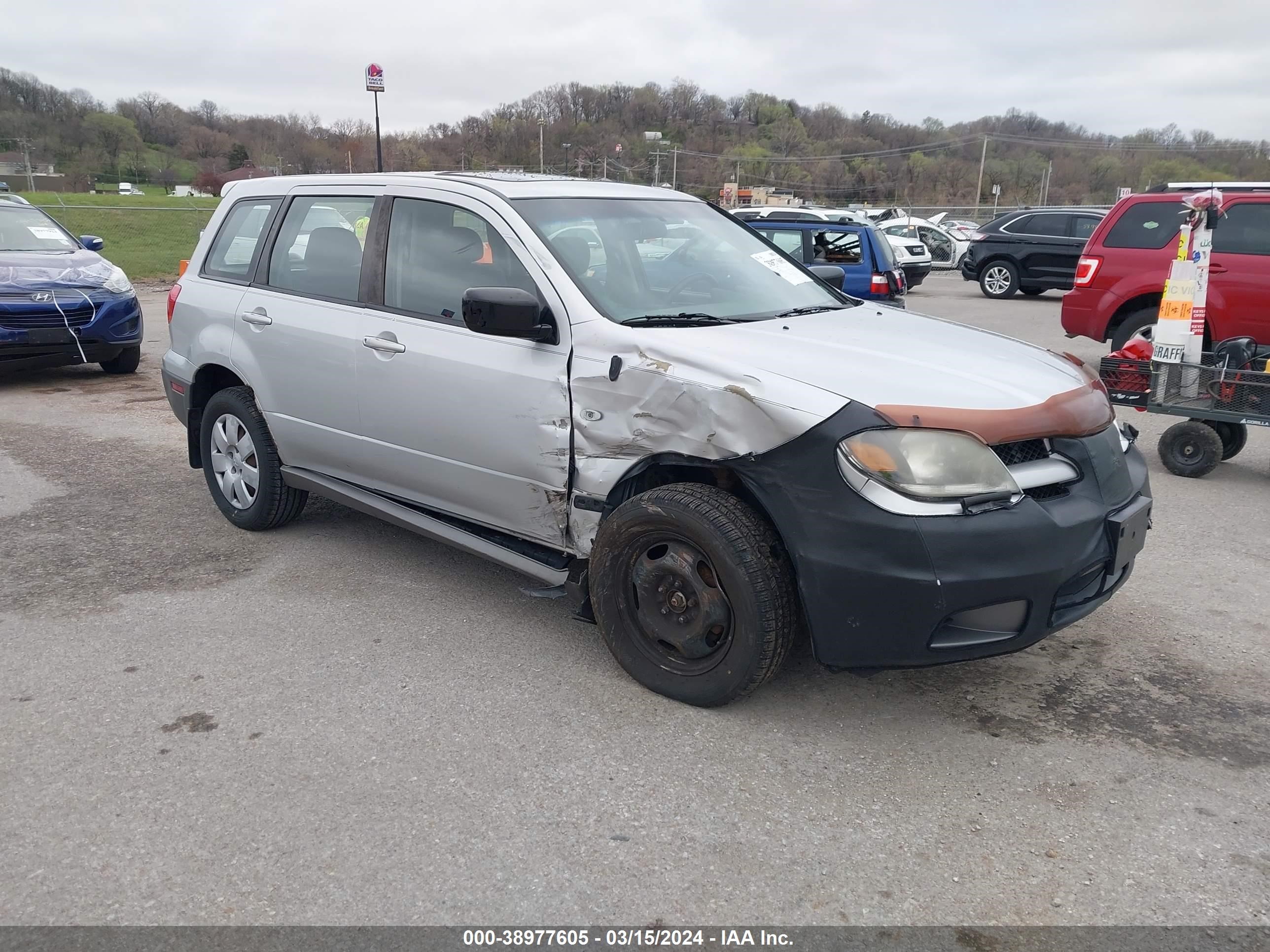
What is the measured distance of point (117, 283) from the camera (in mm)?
9977

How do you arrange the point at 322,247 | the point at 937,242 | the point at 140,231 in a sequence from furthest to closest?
the point at 937,242 < the point at 140,231 < the point at 322,247

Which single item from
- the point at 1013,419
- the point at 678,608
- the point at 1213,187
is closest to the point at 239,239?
the point at 678,608

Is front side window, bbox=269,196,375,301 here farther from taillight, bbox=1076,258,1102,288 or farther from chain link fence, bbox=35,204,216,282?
chain link fence, bbox=35,204,216,282

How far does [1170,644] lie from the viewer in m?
4.02

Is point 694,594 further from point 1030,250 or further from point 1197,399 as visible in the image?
point 1030,250

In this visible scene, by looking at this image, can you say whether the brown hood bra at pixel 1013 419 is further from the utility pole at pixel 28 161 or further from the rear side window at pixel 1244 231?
the utility pole at pixel 28 161

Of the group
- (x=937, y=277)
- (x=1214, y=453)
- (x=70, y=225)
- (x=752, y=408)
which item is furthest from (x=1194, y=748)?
(x=70, y=225)

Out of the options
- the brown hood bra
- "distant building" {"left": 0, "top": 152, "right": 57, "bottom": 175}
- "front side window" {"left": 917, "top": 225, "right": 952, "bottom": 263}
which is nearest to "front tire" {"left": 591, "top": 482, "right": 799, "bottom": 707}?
the brown hood bra

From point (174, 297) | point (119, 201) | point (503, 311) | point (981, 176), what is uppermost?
point (981, 176)

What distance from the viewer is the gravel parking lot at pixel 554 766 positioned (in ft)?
8.23

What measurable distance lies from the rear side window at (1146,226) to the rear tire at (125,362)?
10.0m

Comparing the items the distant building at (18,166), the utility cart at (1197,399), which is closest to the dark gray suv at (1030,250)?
the utility cart at (1197,399)

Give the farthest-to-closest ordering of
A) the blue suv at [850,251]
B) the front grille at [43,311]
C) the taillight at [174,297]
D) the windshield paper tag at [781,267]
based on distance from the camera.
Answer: the blue suv at [850,251] < the front grille at [43,311] < the taillight at [174,297] < the windshield paper tag at [781,267]

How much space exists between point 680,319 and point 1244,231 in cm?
766
